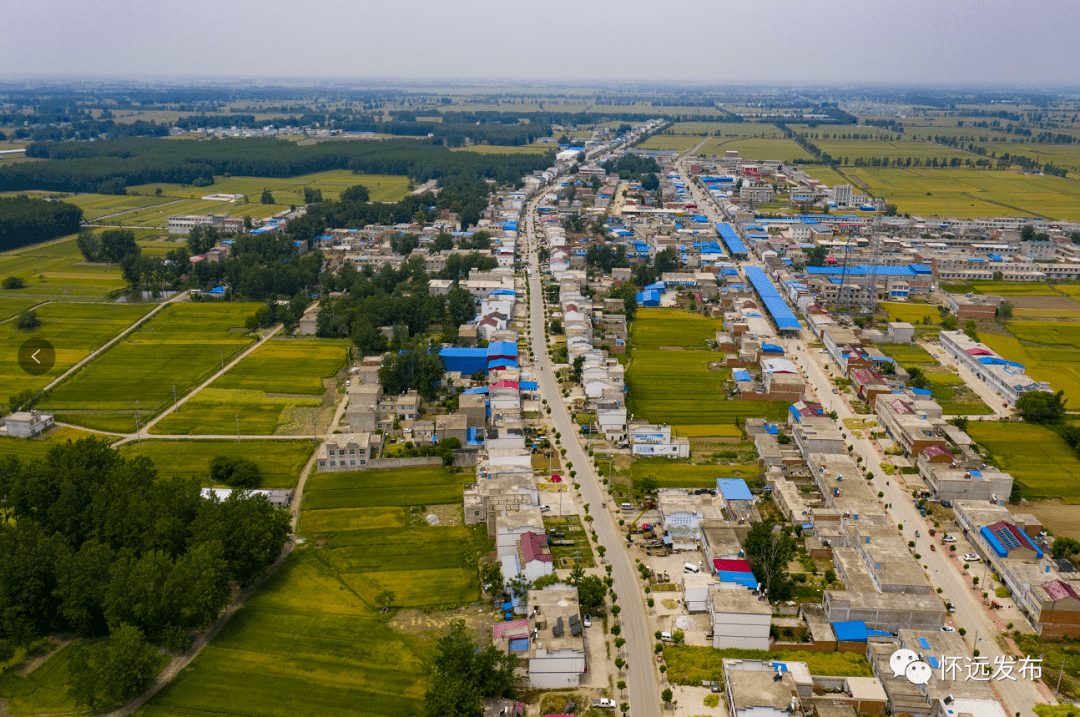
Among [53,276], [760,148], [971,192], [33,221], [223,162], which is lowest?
[53,276]

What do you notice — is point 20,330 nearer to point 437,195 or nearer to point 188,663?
point 188,663

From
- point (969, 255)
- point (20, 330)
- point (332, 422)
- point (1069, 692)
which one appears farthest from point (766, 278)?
point (20, 330)

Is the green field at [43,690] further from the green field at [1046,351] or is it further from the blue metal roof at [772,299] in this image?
the green field at [1046,351]

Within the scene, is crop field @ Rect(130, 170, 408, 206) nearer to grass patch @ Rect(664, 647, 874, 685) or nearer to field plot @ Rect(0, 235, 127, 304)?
field plot @ Rect(0, 235, 127, 304)

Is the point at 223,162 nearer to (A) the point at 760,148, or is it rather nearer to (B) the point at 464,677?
(A) the point at 760,148

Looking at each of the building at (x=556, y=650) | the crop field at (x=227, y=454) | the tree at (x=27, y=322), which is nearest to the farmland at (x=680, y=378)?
the building at (x=556, y=650)

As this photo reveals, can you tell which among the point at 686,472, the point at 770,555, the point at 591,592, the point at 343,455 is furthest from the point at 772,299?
the point at 591,592

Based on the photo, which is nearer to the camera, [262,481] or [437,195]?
[262,481]
